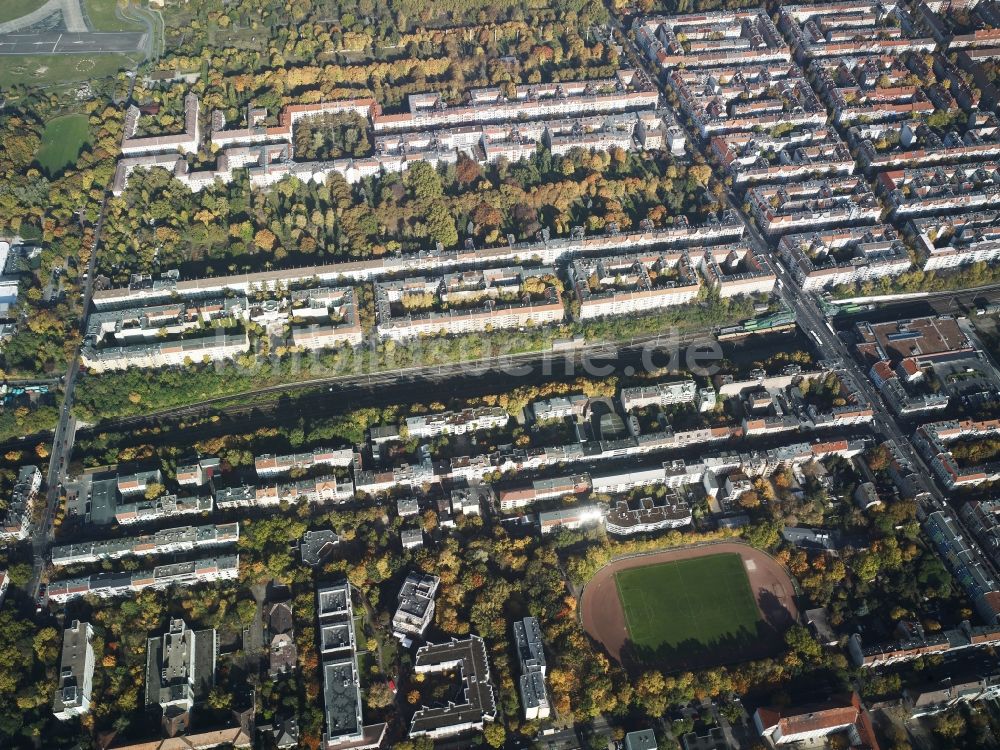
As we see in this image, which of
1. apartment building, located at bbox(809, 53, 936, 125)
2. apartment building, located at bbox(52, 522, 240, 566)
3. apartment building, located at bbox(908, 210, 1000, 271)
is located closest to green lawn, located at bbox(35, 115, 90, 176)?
apartment building, located at bbox(52, 522, 240, 566)

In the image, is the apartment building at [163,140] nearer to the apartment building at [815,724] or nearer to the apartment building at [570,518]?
the apartment building at [570,518]

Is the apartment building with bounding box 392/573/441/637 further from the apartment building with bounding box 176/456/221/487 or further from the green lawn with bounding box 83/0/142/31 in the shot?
the green lawn with bounding box 83/0/142/31

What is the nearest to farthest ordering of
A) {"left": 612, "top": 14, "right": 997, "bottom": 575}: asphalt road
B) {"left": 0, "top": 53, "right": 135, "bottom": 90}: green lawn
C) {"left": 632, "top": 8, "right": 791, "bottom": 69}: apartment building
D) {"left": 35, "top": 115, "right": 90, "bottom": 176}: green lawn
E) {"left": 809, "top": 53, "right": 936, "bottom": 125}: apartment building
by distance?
{"left": 612, "top": 14, "right": 997, "bottom": 575}: asphalt road
{"left": 35, "top": 115, "right": 90, "bottom": 176}: green lawn
{"left": 809, "top": 53, "right": 936, "bottom": 125}: apartment building
{"left": 0, "top": 53, "right": 135, "bottom": 90}: green lawn
{"left": 632, "top": 8, "right": 791, "bottom": 69}: apartment building

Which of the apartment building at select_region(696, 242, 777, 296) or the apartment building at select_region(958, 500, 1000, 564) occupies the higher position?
the apartment building at select_region(696, 242, 777, 296)

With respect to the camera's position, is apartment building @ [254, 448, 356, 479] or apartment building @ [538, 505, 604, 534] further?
apartment building @ [254, 448, 356, 479]

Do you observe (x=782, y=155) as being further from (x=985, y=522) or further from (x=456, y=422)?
(x=456, y=422)

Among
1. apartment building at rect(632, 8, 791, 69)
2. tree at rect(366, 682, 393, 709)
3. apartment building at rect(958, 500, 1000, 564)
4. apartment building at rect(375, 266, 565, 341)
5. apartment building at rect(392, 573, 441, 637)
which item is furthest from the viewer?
apartment building at rect(632, 8, 791, 69)

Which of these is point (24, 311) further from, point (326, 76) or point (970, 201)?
point (970, 201)
